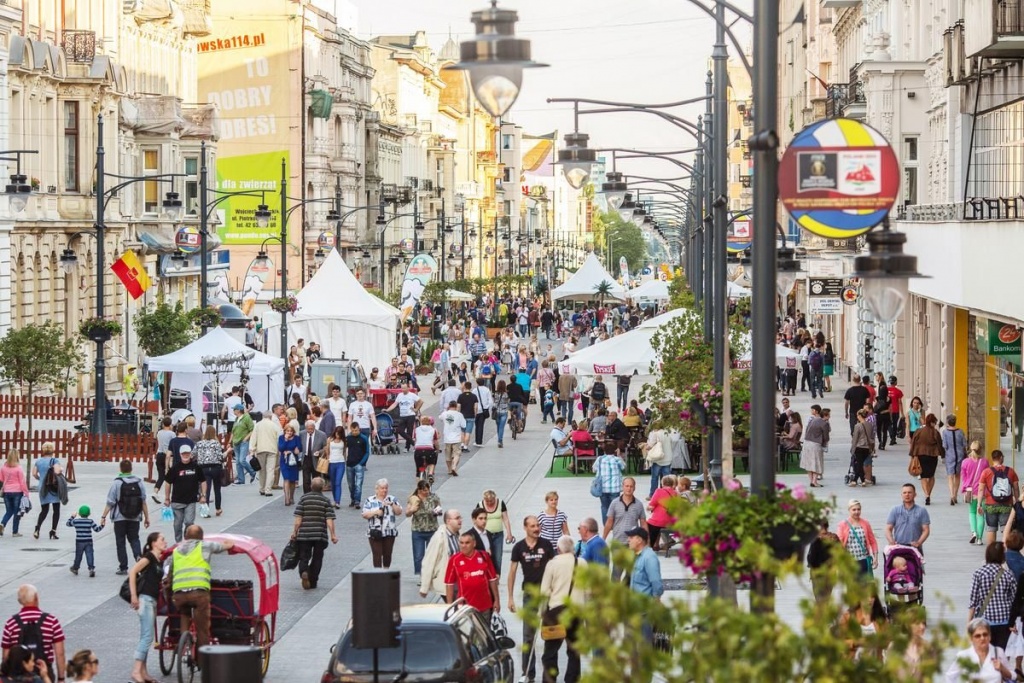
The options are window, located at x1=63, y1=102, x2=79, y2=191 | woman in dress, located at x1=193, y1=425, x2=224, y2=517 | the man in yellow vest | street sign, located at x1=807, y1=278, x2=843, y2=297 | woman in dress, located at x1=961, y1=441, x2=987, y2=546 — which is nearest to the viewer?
the man in yellow vest

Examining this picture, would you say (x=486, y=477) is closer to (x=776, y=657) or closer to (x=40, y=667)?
(x=40, y=667)

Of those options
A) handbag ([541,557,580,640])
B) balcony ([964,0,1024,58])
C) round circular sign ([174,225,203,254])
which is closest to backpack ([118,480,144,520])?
handbag ([541,557,580,640])

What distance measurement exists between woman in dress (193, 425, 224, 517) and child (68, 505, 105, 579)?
373 centimetres

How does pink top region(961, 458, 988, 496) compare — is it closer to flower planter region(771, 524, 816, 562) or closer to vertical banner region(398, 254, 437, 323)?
flower planter region(771, 524, 816, 562)

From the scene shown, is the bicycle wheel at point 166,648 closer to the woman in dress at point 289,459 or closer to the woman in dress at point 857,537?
the woman in dress at point 857,537

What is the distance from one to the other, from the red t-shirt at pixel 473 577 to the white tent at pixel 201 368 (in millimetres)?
20308

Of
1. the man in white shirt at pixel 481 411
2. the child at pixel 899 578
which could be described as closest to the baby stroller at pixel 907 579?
the child at pixel 899 578

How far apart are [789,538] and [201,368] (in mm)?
28578

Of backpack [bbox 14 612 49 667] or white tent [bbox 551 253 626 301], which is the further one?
white tent [bbox 551 253 626 301]

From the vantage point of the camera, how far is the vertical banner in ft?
205

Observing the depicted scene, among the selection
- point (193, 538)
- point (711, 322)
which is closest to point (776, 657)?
point (193, 538)

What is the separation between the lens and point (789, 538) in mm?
8930

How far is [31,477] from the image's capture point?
3150cm

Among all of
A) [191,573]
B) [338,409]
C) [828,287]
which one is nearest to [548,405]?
[338,409]
